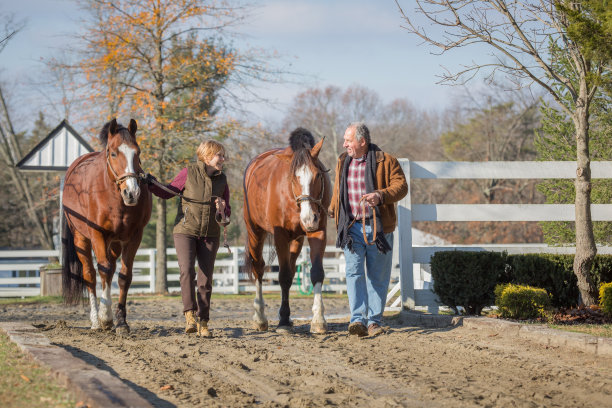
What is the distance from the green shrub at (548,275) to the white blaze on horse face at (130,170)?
14.1ft

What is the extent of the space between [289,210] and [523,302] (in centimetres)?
273

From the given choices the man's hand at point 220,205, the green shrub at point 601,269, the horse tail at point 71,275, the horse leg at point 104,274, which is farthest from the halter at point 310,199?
the horse tail at point 71,275

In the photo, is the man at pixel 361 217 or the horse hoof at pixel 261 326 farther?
the horse hoof at pixel 261 326

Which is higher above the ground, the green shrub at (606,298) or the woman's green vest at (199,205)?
the woman's green vest at (199,205)

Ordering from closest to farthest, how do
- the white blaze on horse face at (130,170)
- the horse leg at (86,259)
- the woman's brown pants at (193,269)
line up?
1. the white blaze on horse face at (130,170)
2. the woman's brown pants at (193,269)
3. the horse leg at (86,259)

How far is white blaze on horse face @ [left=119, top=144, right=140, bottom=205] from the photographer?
713 centimetres

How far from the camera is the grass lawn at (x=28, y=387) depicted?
12.3 feet

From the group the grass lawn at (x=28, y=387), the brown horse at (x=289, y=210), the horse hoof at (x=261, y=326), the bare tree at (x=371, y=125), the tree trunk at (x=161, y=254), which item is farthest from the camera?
the bare tree at (x=371, y=125)

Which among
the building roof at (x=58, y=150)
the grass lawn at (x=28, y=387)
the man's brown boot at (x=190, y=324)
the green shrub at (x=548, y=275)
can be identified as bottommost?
the man's brown boot at (x=190, y=324)

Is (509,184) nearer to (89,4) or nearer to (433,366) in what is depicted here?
(89,4)

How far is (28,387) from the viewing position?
4.07 meters

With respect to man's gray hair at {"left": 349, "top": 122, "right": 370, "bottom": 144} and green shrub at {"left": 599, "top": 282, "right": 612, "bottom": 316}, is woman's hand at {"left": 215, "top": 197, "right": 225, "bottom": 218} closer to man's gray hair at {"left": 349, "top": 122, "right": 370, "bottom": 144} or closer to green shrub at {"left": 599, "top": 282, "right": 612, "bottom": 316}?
man's gray hair at {"left": 349, "top": 122, "right": 370, "bottom": 144}

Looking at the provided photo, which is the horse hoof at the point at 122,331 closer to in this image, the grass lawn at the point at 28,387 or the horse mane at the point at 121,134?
the horse mane at the point at 121,134

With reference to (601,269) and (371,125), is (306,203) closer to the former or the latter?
(601,269)
